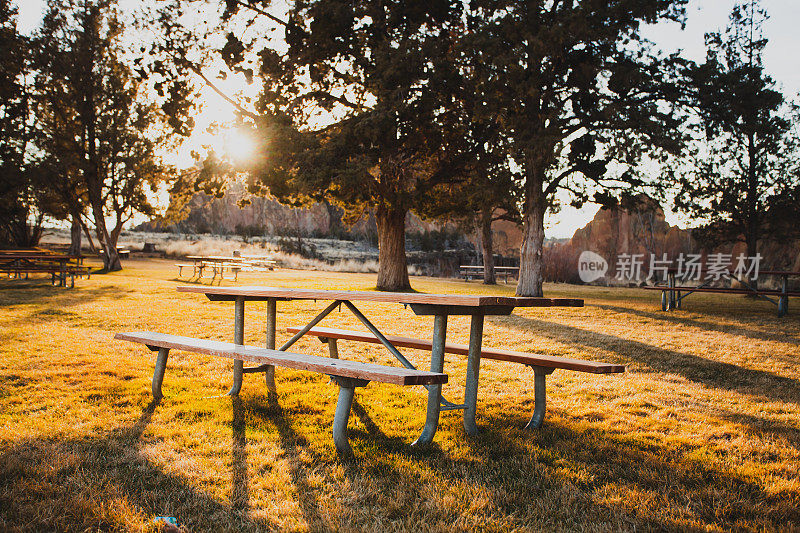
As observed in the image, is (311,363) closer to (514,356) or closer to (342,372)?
(342,372)

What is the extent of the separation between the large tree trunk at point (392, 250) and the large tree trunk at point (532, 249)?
13.0 ft

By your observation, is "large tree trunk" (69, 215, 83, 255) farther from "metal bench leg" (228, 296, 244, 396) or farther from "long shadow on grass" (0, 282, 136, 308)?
"metal bench leg" (228, 296, 244, 396)

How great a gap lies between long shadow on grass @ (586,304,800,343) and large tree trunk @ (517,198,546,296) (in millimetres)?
2394

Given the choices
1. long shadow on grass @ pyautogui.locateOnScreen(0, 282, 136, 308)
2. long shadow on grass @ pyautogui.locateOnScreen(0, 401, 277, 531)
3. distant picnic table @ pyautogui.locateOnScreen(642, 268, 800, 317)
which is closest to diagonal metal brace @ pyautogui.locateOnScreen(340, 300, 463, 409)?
long shadow on grass @ pyautogui.locateOnScreen(0, 401, 277, 531)

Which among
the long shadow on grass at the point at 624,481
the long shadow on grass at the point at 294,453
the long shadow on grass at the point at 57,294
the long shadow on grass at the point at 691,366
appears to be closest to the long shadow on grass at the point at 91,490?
the long shadow on grass at the point at 294,453

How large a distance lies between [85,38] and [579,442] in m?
27.0

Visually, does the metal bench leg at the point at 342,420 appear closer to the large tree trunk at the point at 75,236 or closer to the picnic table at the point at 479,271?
the picnic table at the point at 479,271

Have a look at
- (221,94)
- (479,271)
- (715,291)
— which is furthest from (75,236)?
(715,291)

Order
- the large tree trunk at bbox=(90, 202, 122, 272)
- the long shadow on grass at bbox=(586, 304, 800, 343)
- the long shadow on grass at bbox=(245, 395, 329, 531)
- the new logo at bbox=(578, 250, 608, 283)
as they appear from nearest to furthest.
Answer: the long shadow on grass at bbox=(245, 395, 329, 531) → the long shadow on grass at bbox=(586, 304, 800, 343) → the large tree trunk at bbox=(90, 202, 122, 272) → the new logo at bbox=(578, 250, 608, 283)

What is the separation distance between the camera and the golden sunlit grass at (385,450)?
2.68 m

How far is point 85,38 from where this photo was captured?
77.3 feet

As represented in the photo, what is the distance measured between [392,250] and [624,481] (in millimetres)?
15875

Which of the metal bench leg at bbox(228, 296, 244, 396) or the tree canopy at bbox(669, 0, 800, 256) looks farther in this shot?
the tree canopy at bbox(669, 0, 800, 256)

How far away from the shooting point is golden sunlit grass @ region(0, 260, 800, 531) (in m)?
2.68
